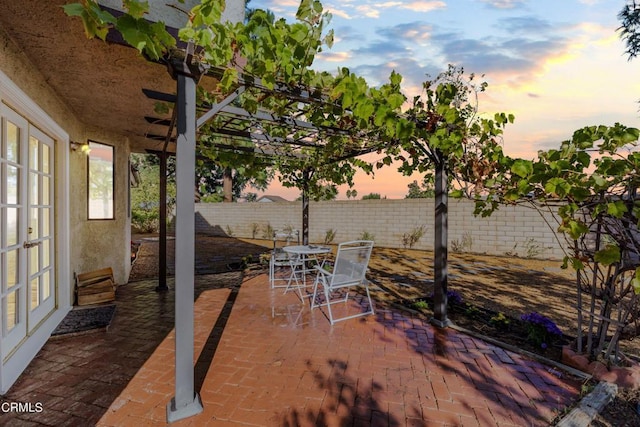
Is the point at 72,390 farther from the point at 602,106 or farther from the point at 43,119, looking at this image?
the point at 602,106

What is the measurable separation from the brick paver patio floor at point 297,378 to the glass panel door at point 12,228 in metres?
0.44

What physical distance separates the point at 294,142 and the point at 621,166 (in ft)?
14.8

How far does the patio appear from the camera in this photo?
2.13 meters

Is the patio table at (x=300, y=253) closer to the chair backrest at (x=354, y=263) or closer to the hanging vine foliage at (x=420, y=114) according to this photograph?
the chair backrest at (x=354, y=263)

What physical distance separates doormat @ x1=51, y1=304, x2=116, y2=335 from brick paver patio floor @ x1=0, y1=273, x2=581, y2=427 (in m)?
0.13

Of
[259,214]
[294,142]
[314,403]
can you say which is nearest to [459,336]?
[314,403]

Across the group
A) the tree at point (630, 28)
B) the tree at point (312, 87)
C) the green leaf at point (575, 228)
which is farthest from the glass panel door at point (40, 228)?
the tree at point (630, 28)

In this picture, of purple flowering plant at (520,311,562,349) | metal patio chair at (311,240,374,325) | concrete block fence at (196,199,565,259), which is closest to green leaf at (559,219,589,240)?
purple flowering plant at (520,311,562,349)

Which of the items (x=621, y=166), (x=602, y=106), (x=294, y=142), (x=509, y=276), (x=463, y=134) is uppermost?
(x=602, y=106)

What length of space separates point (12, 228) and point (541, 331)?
5.25 metres

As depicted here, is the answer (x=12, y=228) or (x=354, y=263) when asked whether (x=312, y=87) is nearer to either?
(x=354, y=263)

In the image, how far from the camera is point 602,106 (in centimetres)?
494

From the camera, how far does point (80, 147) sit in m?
4.45

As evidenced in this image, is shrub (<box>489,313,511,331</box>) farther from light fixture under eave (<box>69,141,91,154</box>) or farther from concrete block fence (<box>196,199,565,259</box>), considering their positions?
concrete block fence (<box>196,199,565,259</box>)
